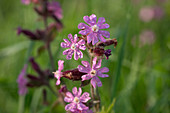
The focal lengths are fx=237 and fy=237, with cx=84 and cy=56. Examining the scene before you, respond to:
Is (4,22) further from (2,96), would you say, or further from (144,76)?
(144,76)

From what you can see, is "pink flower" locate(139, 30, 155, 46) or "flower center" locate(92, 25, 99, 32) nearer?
"flower center" locate(92, 25, 99, 32)

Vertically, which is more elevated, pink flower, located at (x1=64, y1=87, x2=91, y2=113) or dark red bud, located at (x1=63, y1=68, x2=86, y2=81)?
dark red bud, located at (x1=63, y1=68, x2=86, y2=81)

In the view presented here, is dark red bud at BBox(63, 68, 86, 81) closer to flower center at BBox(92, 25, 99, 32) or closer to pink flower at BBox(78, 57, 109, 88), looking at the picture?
pink flower at BBox(78, 57, 109, 88)

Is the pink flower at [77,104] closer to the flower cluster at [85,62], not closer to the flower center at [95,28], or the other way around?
the flower cluster at [85,62]

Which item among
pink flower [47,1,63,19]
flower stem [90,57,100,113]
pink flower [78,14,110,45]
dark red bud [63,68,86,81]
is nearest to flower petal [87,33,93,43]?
pink flower [78,14,110,45]

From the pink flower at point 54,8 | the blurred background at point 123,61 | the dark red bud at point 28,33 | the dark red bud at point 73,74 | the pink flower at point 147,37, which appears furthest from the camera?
the pink flower at point 147,37

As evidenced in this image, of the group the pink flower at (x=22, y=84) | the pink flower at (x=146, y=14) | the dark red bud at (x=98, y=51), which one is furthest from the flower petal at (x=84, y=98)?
the pink flower at (x=146, y=14)

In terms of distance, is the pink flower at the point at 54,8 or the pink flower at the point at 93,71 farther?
the pink flower at the point at 54,8

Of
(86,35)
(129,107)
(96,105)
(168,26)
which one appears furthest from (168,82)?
(168,26)

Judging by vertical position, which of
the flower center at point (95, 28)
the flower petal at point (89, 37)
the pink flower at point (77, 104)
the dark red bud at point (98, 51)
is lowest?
the pink flower at point (77, 104)
